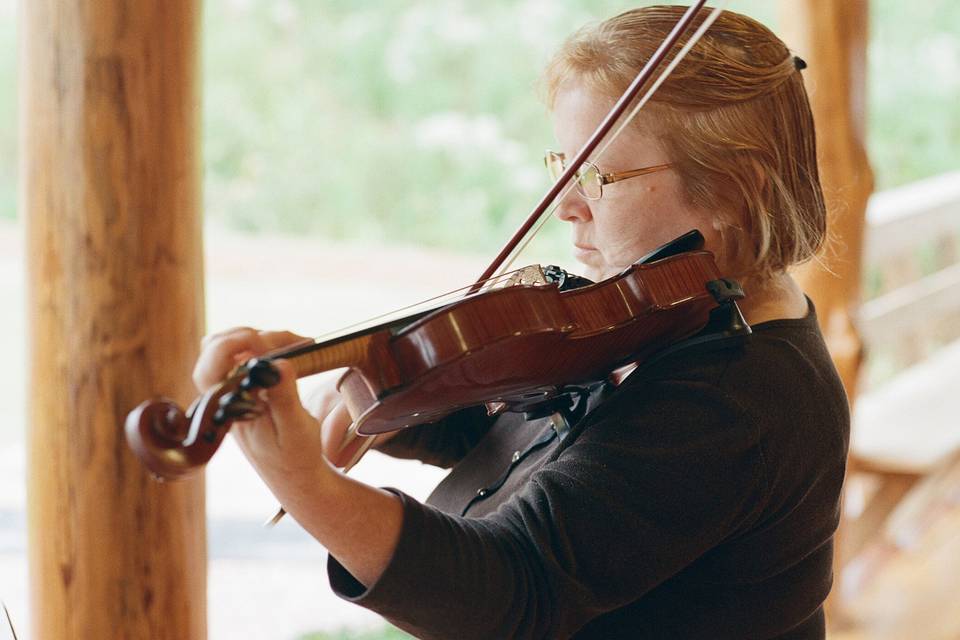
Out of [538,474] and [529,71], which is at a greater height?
[529,71]

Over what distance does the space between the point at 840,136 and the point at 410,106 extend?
6.38 m

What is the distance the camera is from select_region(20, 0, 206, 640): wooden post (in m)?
1.28

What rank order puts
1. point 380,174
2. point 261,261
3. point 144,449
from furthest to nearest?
1. point 380,174
2. point 261,261
3. point 144,449

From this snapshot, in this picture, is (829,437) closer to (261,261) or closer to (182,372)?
(182,372)

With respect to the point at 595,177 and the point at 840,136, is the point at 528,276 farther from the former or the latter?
the point at 840,136

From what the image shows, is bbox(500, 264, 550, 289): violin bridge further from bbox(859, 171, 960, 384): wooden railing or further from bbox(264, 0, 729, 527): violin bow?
bbox(859, 171, 960, 384): wooden railing

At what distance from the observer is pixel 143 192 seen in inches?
51.5

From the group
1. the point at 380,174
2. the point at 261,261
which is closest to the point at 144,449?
the point at 261,261

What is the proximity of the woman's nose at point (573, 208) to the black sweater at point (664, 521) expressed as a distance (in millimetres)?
177

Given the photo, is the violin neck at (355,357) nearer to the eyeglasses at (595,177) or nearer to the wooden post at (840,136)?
the eyeglasses at (595,177)

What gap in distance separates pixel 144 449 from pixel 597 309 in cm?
40

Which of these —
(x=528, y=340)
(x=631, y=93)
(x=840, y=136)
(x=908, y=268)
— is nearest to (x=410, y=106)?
(x=908, y=268)

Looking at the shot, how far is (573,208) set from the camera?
1089 mm

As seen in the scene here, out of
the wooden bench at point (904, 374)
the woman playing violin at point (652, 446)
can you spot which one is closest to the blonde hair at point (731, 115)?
the woman playing violin at point (652, 446)
